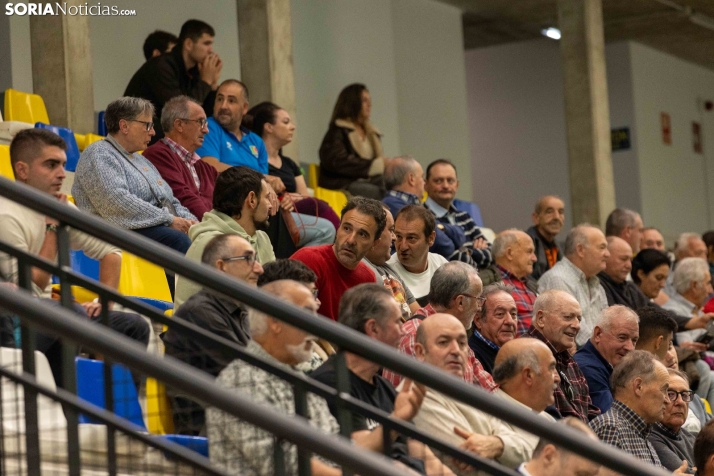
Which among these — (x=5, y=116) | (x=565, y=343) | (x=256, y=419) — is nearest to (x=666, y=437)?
(x=565, y=343)

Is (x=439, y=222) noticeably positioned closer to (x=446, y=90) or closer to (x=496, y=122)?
(x=446, y=90)

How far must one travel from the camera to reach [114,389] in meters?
2.64

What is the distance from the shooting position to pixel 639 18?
11984 millimetres

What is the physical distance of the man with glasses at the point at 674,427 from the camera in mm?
4676

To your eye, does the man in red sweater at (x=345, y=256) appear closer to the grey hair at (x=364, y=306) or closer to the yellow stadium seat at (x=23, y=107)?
the grey hair at (x=364, y=306)

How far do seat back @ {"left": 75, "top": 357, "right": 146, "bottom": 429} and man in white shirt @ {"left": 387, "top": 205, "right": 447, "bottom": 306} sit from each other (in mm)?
2498

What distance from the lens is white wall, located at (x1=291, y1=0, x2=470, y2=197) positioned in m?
9.80

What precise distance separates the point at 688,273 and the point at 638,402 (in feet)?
10.9

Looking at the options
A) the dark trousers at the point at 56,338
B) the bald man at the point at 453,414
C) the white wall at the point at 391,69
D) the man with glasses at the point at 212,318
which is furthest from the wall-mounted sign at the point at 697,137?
the dark trousers at the point at 56,338

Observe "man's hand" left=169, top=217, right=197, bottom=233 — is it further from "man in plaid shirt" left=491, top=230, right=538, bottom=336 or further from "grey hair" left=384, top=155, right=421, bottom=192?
"man in plaid shirt" left=491, top=230, right=538, bottom=336

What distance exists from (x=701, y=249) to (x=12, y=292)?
762 centimetres

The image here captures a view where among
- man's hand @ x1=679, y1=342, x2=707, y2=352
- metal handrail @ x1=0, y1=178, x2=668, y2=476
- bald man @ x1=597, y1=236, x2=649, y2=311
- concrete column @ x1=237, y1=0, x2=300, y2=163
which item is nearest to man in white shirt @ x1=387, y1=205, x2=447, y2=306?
bald man @ x1=597, y1=236, x2=649, y2=311

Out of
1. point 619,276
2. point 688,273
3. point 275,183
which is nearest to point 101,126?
point 275,183

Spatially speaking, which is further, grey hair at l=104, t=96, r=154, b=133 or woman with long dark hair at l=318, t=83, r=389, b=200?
woman with long dark hair at l=318, t=83, r=389, b=200
